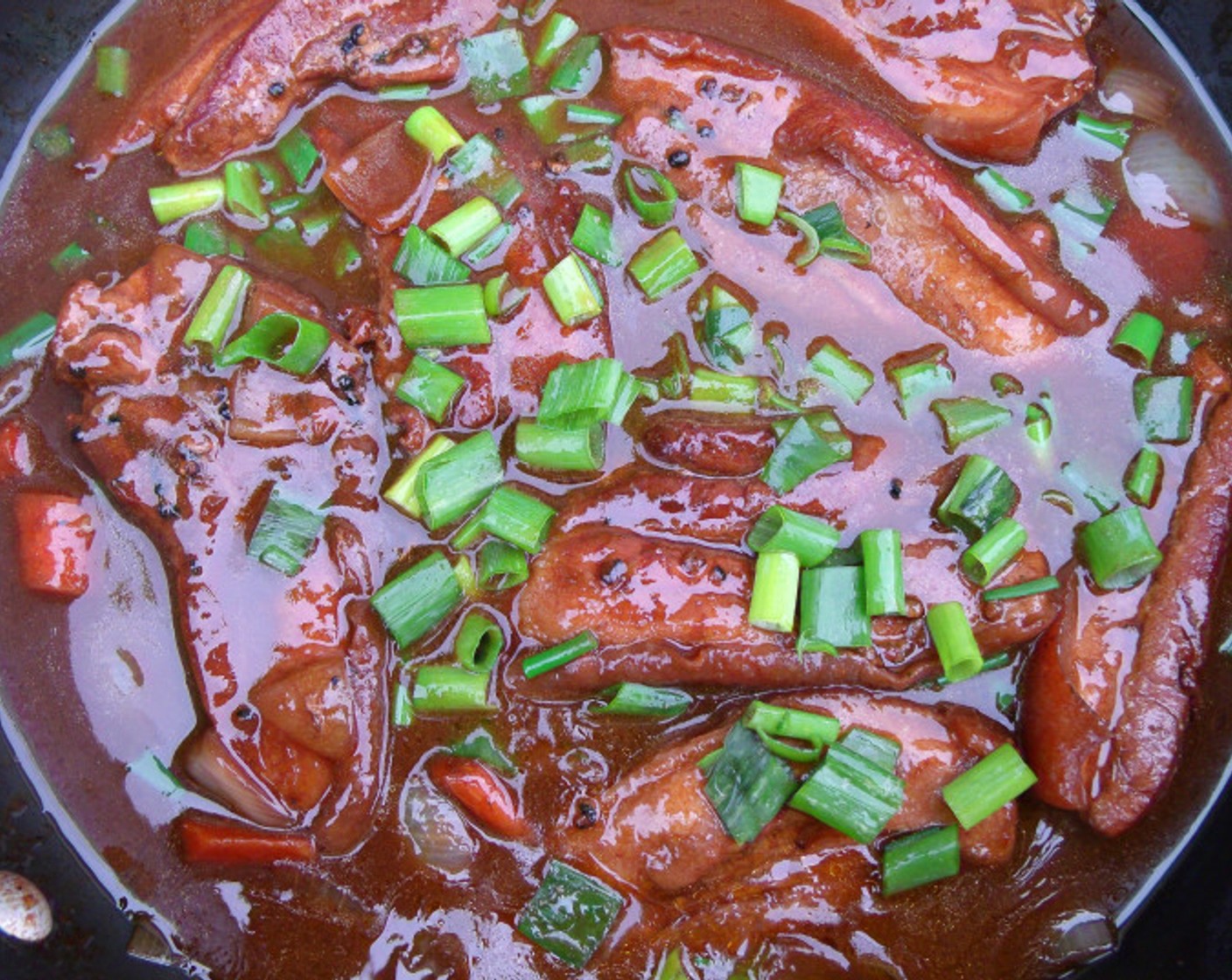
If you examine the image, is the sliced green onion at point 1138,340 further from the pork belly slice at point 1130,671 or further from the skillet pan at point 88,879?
the skillet pan at point 88,879

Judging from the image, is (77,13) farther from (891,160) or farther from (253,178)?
(891,160)

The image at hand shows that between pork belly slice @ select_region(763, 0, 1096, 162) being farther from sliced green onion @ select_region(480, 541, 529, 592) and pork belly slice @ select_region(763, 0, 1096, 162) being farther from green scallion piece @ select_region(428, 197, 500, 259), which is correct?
sliced green onion @ select_region(480, 541, 529, 592)

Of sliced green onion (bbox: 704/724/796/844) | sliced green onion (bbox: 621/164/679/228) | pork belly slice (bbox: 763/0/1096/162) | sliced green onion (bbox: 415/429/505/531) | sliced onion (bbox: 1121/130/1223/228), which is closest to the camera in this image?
sliced green onion (bbox: 704/724/796/844)

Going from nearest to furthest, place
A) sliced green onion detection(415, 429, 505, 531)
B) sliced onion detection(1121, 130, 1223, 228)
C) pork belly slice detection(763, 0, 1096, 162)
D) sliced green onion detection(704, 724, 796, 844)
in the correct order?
1. sliced green onion detection(704, 724, 796, 844)
2. sliced green onion detection(415, 429, 505, 531)
3. pork belly slice detection(763, 0, 1096, 162)
4. sliced onion detection(1121, 130, 1223, 228)

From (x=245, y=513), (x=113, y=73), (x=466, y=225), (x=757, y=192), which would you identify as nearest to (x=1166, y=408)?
(x=757, y=192)

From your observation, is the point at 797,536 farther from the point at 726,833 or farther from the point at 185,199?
the point at 185,199

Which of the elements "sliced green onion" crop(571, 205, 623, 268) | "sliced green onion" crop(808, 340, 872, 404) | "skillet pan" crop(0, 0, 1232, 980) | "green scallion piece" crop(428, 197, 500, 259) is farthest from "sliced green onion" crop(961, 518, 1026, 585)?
"green scallion piece" crop(428, 197, 500, 259)
